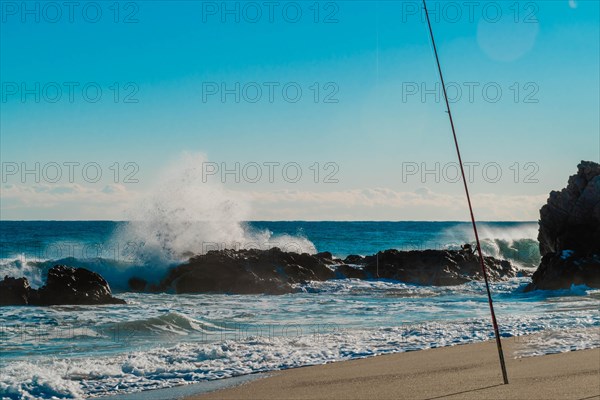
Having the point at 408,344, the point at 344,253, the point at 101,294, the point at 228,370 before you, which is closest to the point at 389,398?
the point at 228,370

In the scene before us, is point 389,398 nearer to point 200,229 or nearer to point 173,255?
point 173,255

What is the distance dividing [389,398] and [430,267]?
19050 millimetres

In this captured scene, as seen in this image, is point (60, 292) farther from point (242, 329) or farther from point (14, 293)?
point (242, 329)

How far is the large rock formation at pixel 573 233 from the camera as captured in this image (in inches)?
746

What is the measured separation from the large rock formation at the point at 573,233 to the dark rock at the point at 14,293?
1459cm

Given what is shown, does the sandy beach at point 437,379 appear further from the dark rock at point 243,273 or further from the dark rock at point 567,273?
the dark rock at point 243,273

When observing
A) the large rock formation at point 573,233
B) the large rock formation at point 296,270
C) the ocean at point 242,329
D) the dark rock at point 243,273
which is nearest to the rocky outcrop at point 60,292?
the ocean at point 242,329

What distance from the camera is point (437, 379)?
6676mm

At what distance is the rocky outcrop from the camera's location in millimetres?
16375

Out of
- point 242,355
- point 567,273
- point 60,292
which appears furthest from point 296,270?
point 242,355

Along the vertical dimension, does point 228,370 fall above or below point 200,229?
below

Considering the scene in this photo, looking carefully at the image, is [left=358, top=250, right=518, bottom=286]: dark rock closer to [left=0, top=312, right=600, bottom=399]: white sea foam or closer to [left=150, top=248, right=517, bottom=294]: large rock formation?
[left=150, top=248, right=517, bottom=294]: large rock formation

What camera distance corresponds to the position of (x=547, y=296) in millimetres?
17734

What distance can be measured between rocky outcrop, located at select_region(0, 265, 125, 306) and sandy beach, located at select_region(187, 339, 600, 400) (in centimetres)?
1012
